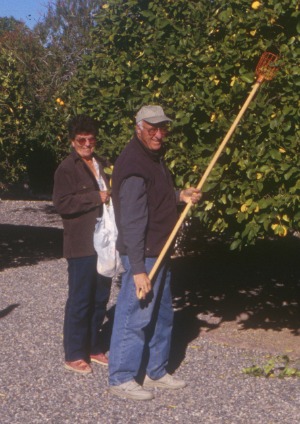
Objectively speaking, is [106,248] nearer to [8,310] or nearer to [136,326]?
[136,326]

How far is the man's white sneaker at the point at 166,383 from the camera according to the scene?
5391mm

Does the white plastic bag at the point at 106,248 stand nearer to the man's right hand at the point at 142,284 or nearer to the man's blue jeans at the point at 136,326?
the man's blue jeans at the point at 136,326

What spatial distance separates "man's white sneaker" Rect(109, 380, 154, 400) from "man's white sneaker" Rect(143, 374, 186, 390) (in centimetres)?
22

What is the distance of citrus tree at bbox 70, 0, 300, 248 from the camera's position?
5.19 meters

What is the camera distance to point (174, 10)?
6.05 metres

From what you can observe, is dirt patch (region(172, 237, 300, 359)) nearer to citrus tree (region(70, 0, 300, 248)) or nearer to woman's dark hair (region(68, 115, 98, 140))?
citrus tree (region(70, 0, 300, 248))

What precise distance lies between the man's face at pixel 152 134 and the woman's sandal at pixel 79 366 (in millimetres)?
1694

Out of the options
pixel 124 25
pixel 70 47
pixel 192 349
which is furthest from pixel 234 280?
pixel 70 47

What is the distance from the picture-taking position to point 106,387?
17.7 ft

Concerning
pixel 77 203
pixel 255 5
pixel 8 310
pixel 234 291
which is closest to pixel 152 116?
pixel 77 203

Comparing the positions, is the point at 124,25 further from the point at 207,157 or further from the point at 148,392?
the point at 148,392

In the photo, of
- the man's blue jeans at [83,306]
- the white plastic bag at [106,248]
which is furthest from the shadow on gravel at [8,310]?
the white plastic bag at [106,248]

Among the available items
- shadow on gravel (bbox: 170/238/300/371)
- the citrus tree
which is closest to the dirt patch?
shadow on gravel (bbox: 170/238/300/371)

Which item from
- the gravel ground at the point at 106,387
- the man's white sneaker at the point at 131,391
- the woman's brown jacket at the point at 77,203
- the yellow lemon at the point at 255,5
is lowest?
the gravel ground at the point at 106,387
